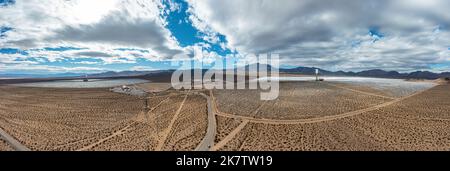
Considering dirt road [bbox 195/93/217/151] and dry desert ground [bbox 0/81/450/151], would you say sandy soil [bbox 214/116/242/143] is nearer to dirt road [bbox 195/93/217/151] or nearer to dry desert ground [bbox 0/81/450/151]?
dry desert ground [bbox 0/81/450/151]

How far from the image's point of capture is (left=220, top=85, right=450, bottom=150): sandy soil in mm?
12539

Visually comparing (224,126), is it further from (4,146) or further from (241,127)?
(4,146)

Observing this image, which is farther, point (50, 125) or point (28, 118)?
point (28, 118)

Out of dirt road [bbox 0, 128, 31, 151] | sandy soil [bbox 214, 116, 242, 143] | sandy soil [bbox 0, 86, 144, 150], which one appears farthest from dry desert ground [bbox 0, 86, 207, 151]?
sandy soil [bbox 214, 116, 242, 143]

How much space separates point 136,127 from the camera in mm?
17219

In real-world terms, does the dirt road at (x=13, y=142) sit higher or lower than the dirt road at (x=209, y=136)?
lower

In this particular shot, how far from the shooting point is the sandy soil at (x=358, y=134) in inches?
494

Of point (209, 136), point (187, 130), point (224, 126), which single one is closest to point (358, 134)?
point (224, 126)

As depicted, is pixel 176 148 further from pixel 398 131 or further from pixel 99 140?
pixel 398 131

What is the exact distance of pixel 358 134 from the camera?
14414 millimetres

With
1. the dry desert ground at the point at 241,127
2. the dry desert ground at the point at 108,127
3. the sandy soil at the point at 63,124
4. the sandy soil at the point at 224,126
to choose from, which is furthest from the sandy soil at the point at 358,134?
the sandy soil at the point at 63,124

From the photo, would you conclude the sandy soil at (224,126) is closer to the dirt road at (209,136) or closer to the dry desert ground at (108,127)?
the dirt road at (209,136)
